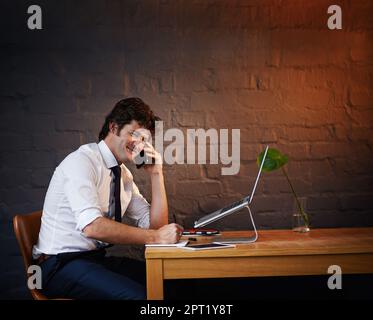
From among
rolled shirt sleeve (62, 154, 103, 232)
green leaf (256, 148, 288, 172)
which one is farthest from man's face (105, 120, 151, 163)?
green leaf (256, 148, 288, 172)

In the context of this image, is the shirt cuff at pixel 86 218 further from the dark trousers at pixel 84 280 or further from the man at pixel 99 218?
the dark trousers at pixel 84 280

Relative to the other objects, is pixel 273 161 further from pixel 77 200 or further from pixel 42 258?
pixel 42 258

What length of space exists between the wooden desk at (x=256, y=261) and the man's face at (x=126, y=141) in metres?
0.61

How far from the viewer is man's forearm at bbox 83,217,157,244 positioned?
2371 mm

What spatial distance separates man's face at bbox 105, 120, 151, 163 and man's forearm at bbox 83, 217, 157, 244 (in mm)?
431

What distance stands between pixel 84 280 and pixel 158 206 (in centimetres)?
69

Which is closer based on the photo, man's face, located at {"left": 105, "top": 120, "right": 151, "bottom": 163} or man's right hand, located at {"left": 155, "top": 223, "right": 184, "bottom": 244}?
man's right hand, located at {"left": 155, "top": 223, "right": 184, "bottom": 244}

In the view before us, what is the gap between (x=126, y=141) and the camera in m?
2.72

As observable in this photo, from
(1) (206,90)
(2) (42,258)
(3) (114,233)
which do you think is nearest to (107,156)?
(3) (114,233)

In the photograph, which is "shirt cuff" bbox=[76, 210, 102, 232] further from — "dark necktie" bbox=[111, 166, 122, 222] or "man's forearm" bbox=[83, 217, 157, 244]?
"dark necktie" bbox=[111, 166, 122, 222]

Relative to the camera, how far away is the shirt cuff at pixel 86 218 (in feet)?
7.77

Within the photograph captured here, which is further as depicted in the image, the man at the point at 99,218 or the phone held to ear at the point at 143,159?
the phone held to ear at the point at 143,159

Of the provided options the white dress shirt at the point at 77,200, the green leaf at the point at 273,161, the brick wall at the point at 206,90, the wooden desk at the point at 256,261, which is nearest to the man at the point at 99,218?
the white dress shirt at the point at 77,200
